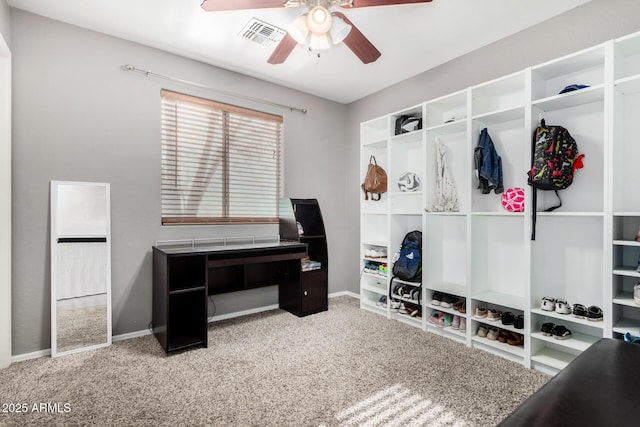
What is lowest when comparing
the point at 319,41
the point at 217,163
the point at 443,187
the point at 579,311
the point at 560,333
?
the point at 560,333

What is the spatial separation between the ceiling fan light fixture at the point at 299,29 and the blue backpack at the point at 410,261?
2.20m

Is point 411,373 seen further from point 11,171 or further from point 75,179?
point 11,171

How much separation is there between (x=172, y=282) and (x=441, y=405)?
243 centimetres

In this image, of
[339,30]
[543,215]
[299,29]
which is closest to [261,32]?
[299,29]

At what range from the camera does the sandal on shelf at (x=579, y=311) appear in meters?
2.17

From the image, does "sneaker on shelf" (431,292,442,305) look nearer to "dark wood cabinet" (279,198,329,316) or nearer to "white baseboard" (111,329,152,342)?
"dark wood cabinet" (279,198,329,316)

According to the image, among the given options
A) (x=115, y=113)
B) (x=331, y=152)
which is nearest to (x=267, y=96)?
(x=331, y=152)

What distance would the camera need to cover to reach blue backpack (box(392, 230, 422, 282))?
3.17m

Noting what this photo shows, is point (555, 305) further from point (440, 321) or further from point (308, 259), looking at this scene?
point (308, 259)

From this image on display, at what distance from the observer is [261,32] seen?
107 inches

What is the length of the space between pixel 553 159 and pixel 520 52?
109 centimetres

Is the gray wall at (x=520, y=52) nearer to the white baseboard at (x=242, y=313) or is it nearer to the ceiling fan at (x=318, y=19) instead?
the ceiling fan at (x=318, y=19)

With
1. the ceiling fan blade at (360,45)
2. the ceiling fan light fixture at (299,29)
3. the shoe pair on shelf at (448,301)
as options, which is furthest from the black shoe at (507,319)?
the ceiling fan light fixture at (299,29)

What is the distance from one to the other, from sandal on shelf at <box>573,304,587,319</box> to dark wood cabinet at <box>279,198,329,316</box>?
2255mm
